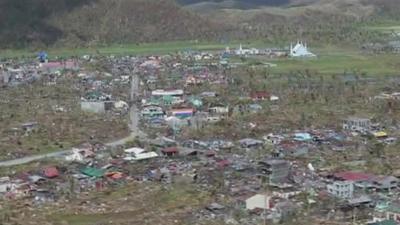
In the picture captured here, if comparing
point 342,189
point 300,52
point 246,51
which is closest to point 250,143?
point 342,189

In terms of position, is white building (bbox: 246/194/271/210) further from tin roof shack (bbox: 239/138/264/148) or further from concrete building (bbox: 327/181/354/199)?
tin roof shack (bbox: 239/138/264/148)

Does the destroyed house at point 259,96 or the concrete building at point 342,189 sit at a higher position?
the destroyed house at point 259,96

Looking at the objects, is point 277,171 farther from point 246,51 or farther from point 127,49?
point 127,49

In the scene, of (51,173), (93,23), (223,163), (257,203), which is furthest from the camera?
(93,23)

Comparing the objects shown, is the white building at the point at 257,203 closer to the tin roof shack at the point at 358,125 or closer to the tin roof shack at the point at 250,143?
the tin roof shack at the point at 250,143

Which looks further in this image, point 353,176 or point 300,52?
point 300,52

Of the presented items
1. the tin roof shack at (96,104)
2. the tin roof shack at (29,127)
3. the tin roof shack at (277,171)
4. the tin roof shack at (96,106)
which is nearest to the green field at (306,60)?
the tin roof shack at (96,104)

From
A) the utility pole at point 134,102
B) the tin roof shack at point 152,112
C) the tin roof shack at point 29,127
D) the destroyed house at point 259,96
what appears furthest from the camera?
the destroyed house at point 259,96
